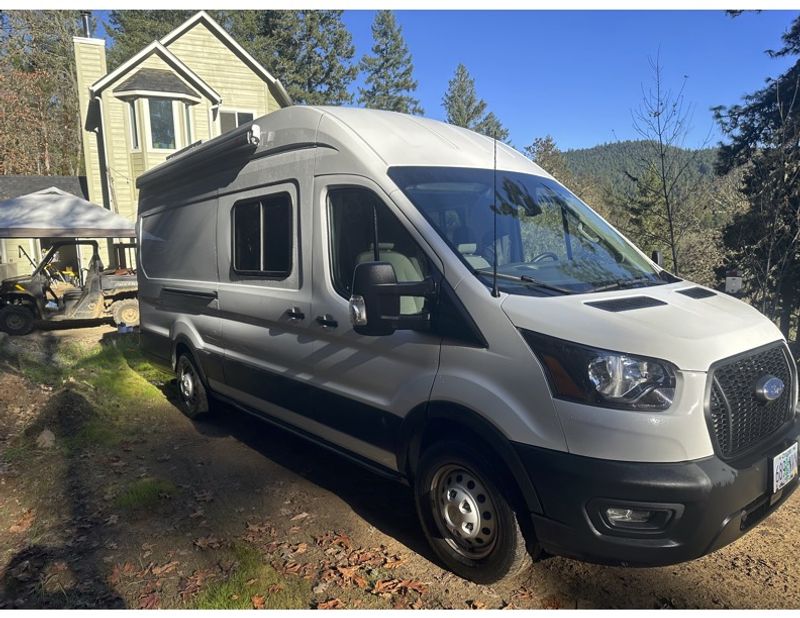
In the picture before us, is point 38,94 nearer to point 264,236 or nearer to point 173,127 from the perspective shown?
point 173,127

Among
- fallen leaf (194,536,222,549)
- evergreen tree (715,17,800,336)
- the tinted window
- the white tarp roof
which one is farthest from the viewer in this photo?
the white tarp roof

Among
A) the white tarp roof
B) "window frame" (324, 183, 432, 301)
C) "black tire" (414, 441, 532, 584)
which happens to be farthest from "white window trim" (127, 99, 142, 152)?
"black tire" (414, 441, 532, 584)

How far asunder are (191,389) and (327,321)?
290 centimetres

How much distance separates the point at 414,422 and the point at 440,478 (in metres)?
0.33

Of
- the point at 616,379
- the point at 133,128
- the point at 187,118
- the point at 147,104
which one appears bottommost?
the point at 616,379

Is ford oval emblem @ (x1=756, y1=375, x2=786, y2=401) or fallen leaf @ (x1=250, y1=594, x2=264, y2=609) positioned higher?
ford oval emblem @ (x1=756, y1=375, x2=786, y2=401)

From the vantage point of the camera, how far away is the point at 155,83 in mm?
18953

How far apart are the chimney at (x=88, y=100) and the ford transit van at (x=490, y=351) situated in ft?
61.0

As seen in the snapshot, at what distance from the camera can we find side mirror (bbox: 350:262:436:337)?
2.88 m

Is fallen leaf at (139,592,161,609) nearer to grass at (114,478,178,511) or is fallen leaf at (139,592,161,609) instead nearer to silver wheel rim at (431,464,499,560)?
grass at (114,478,178,511)

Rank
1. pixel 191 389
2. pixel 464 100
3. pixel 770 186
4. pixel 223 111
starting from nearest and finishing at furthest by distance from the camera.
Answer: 1. pixel 191 389
2. pixel 770 186
3. pixel 223 111
4. pixel 464 100

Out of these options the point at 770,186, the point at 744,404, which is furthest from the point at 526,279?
the point at 770,186

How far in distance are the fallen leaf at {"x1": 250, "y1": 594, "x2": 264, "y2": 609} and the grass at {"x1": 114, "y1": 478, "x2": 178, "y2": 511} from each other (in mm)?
1452

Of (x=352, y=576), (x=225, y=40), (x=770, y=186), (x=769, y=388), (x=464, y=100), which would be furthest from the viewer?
(x=464, y=100)
